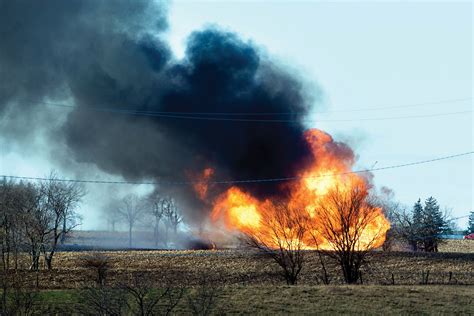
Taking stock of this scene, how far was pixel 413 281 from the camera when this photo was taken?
43906 mm

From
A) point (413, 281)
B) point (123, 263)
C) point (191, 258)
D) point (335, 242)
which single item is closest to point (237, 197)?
point (191, 258)

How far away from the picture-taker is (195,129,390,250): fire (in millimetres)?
48656

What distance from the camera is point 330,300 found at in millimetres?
35031

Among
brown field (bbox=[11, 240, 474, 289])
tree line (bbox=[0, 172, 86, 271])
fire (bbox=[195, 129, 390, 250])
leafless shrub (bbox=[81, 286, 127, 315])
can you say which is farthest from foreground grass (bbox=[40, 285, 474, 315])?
tree line (bbox=[0, 172, 86, 271])

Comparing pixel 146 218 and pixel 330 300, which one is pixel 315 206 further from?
pixel 146 218

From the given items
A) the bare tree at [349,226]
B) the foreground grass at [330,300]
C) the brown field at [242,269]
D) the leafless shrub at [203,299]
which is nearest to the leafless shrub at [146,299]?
the leafless shrub at [203,299]

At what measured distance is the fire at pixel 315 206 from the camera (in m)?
48.7

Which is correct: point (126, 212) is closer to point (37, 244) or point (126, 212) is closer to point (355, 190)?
point (37, 244)

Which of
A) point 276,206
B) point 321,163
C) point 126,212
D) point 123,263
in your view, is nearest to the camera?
point 276,206

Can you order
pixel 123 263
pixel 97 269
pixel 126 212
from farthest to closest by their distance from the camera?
pixel 126 212 < pixel 123 263 < pixel 97 269

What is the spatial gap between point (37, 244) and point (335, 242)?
89.9ft

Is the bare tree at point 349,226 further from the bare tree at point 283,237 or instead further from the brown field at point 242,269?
the bare tree at point 283,237

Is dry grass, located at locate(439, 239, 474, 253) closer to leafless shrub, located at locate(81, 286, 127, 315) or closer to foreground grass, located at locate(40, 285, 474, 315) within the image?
foreground grass, located at locate(40, 285, 474, 315)

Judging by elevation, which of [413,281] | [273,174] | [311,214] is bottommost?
[413,281]
